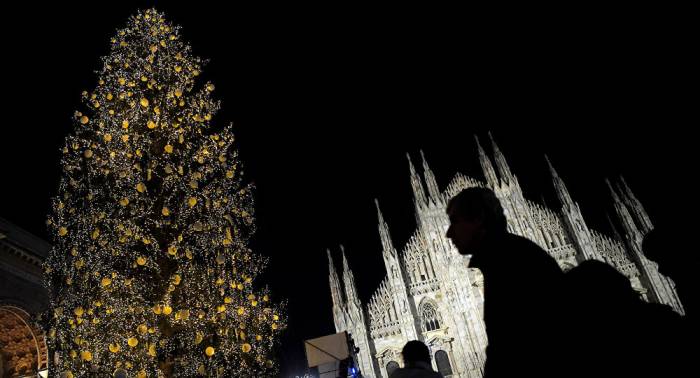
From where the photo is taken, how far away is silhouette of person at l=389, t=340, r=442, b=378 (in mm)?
3885

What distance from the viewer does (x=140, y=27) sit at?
9.75 meters

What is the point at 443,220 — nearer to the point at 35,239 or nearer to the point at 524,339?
the point at 35,239

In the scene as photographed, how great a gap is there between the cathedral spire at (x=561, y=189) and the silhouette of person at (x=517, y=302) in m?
32.1

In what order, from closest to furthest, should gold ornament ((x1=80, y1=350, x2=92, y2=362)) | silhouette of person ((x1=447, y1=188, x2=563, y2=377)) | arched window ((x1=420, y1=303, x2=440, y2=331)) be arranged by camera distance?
silhouette of person ((x1=447, y1=188, x2=563, y2=377)) → gold ornament ((x1=80, y1=350, x2=92, y2=362)) → arched window ((x1=420, y1=303, x2=440, y2=331))

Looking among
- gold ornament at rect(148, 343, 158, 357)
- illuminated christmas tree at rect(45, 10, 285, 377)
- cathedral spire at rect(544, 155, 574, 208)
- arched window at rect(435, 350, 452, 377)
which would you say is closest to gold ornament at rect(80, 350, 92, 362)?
illuminated christmas tree at rect(45, 10, 285, 377)

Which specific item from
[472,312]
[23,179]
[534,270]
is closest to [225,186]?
[534,270]

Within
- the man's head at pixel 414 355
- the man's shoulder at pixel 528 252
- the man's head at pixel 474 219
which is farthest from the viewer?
the man's head at pixel 414 355

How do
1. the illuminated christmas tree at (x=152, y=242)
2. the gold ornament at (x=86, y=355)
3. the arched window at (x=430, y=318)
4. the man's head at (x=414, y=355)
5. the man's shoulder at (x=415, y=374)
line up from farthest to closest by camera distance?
the arched window at (x=430, y=318) → the illuminated christmas tree at (x=152, y=242) → the gold ornament at (x=86, y=355) → the man's head at (x=414, y=355) → the man's shoulder at (x=415, y=374)

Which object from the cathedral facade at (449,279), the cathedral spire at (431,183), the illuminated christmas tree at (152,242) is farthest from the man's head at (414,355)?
the cathedral spire at (431,183)

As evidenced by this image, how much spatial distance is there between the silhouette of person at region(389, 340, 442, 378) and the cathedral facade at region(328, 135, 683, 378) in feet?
76.5

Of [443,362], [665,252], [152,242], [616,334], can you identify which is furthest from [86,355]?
[443,362]

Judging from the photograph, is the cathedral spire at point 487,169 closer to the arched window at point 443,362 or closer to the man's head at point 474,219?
the arched window at point 443,362

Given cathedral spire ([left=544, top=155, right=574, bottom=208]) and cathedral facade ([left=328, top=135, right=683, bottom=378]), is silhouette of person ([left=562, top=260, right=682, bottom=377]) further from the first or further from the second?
cathedral spire ([left=544, top=155, right=574, bottom=208])

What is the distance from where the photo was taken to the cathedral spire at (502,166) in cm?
3144
